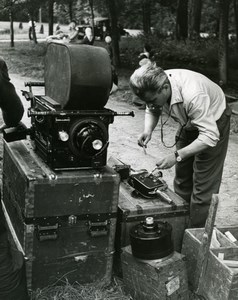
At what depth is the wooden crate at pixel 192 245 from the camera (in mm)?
4271

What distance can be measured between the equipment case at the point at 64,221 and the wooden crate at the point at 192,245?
62 cm

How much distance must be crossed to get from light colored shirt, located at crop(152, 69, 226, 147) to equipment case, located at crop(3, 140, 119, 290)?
0.75 meters

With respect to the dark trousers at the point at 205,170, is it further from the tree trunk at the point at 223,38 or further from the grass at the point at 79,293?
the tree trunk at the point at 223,38

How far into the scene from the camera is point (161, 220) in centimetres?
443

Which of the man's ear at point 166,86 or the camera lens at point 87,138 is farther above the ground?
the man's ear at point 166,86

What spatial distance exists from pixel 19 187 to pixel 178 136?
152 cm

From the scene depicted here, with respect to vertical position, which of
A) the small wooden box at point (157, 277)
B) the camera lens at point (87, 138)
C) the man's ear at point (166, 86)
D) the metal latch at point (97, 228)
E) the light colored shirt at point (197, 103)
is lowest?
the small wooden box at point (157, 277)

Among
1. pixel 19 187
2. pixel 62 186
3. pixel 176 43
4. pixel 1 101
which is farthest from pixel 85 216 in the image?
pixel 176 43

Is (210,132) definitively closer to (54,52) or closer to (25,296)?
(54,52)

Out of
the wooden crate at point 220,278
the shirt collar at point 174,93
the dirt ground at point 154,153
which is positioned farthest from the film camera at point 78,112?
the dirt ground at point 154,153

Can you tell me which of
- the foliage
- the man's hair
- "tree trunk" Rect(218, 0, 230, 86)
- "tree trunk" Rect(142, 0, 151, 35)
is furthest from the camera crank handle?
"tree trunk" Rect(142, 0, 151, 35)

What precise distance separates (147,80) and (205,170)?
105 centimetres

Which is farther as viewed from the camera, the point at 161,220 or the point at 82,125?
the point at 161,220

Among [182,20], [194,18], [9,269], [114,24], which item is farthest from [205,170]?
[182,20]
